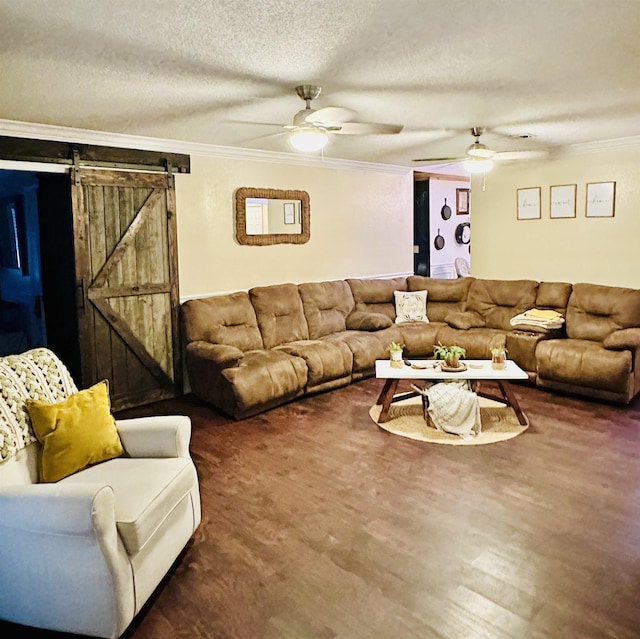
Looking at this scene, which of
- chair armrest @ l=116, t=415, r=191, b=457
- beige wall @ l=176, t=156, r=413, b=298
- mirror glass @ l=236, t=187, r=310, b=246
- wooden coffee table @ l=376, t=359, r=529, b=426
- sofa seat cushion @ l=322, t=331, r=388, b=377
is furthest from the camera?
mirror glass @ l=236, t=187, r=310, b=246

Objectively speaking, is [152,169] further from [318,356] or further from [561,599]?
[561,599]

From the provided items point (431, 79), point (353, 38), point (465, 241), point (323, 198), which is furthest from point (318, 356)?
point (465, 241)

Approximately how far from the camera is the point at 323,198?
20.6 feet

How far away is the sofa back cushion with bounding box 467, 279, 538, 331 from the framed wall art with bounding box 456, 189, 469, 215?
3.67 metres

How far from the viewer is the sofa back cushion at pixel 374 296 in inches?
249

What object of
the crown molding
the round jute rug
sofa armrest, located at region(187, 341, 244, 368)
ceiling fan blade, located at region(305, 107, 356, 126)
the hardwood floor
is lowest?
the hardwood floor

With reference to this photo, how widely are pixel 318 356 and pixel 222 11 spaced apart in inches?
127

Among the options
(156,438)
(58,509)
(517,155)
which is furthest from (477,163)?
(58,509)

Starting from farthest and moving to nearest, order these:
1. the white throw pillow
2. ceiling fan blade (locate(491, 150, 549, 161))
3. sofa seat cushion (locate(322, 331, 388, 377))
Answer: the white throw pillow, sofa seat cushion (locate(322, 331, 388, 377)), ceiling fan blade (locate(491, 150, 549, 161))

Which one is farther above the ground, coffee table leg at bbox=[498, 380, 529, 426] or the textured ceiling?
the textured ceiling

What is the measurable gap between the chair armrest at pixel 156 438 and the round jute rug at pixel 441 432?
1.87 m

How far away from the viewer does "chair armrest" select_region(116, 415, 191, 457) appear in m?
2.67

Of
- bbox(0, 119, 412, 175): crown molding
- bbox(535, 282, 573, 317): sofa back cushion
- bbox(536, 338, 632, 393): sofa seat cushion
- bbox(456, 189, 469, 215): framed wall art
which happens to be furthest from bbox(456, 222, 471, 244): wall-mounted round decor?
bbox(536, 338, 632, 393): sofa seat cushion

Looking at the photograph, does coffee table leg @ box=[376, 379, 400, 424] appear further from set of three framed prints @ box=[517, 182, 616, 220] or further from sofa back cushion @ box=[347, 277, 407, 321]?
set of three framed prints @ box=[517, 182, 616, 220]
